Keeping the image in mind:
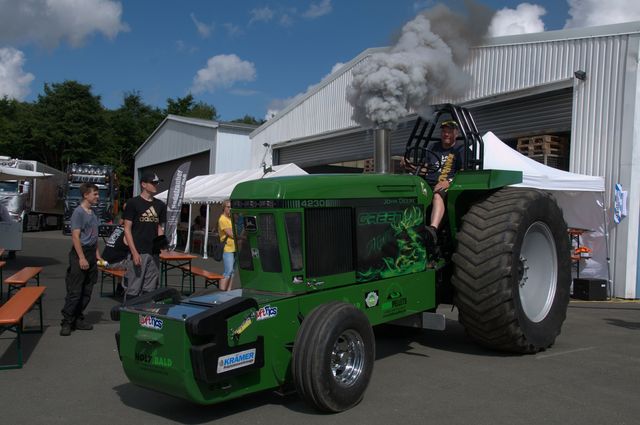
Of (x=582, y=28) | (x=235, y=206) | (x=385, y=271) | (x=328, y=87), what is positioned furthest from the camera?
(x=328, y=87)

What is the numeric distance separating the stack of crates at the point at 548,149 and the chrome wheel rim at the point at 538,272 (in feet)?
20.1

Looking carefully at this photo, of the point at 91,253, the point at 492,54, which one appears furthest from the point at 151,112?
the point at 91,253

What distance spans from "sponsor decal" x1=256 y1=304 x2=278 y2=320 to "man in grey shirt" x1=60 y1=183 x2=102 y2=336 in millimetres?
3405

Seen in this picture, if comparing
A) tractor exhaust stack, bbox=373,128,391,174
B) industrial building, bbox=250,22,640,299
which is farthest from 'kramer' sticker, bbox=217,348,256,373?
industrial building, bbox=250,22,640,299

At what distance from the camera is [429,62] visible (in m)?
7.15

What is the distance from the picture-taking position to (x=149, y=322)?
4152 millimetres

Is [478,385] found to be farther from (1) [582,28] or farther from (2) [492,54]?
(2) [492,54]

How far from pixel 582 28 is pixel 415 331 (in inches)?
296

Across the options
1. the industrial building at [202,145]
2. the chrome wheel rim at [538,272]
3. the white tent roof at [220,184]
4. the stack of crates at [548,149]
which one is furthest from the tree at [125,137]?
the chrome wheel rim at [538,272]

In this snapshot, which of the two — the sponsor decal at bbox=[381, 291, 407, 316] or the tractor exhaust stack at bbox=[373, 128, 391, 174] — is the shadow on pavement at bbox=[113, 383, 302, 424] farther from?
the tractor exhaust stack at bbox=[373, 128, 391, 174]

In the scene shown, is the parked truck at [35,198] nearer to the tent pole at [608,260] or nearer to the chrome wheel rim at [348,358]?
the tent pole at [608,260]

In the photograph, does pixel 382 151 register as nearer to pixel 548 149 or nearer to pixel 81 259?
pixel 81 259

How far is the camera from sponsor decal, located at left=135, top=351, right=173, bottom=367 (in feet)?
13.1

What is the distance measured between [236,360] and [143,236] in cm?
325
